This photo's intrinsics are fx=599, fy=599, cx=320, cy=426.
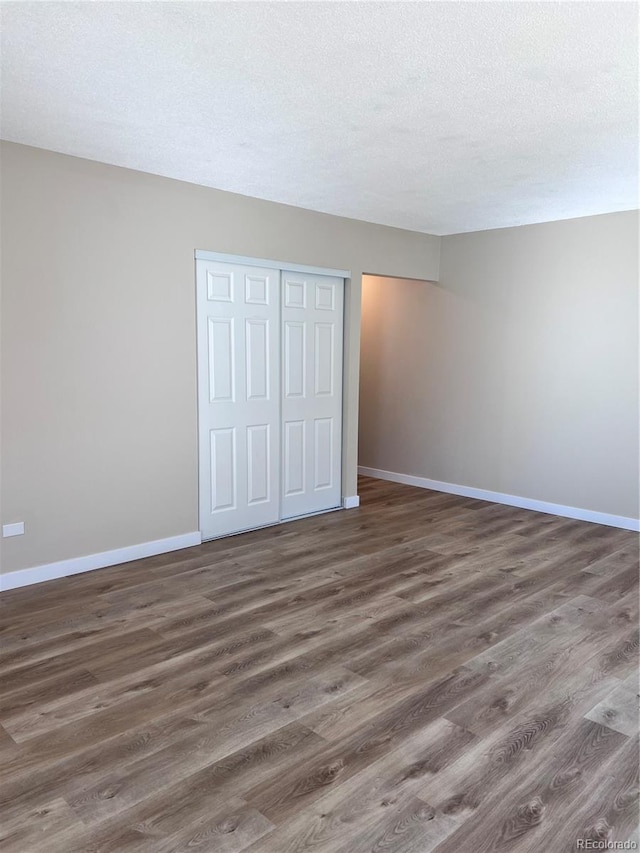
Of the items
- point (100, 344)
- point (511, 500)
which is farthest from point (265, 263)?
point (511, 500)

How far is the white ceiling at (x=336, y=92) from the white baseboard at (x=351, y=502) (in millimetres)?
2742

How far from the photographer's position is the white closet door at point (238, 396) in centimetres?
446

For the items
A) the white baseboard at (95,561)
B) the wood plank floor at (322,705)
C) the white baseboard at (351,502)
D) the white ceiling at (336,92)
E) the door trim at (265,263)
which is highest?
the white ceiling at (336,92)

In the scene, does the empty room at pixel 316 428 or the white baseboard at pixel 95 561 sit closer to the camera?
the empty room at pixel 316 428

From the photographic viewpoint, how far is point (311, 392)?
17.2 feet

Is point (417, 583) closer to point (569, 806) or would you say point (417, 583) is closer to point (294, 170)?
point (569, 806)

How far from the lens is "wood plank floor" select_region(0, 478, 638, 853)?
188 centimetres

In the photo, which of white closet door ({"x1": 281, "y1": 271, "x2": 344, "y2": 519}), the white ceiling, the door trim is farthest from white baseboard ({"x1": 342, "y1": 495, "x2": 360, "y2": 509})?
the white ceiling

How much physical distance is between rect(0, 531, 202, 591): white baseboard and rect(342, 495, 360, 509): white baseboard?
157cm

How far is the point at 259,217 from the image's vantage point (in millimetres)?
4570

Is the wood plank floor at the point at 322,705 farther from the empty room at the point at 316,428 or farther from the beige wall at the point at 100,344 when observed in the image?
the beige wall at the point at 100,344

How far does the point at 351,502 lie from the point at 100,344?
9.08ft

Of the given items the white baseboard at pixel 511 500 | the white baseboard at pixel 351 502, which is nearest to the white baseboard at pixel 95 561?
the white baseboard at pixel 351 502

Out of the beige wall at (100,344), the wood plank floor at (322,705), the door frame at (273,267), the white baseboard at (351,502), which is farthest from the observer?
the white baseboard at (351,502)
